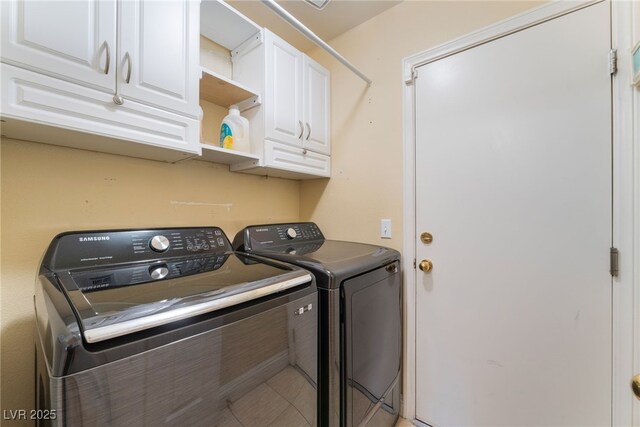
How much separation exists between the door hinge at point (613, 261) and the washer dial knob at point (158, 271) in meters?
1.77

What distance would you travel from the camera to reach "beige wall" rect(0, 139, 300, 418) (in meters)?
0.94

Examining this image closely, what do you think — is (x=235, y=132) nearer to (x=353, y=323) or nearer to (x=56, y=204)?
(x=56, y=204)

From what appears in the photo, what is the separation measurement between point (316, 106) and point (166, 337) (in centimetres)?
169

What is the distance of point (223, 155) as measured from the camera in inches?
54.7

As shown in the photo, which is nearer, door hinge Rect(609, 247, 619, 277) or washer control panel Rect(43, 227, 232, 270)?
washer control panel Rect(43, 227, 232, 270)

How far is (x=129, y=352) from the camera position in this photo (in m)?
0.53

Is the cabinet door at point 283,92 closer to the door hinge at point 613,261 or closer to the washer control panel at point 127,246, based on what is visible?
the washer control panel at point 127,246

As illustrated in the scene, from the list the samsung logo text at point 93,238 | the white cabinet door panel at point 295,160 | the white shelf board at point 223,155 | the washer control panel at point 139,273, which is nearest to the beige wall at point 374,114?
the white cabinet door panel at point 295,160

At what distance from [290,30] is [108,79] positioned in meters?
1.44

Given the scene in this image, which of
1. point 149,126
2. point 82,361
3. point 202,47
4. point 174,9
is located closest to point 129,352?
point 82,361

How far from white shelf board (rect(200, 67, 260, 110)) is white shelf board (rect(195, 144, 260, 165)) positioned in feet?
1.09

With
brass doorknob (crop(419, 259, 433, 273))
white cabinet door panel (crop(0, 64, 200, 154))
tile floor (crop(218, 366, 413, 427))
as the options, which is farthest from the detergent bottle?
brass doorknob (crop(419, 259, 433, 273))

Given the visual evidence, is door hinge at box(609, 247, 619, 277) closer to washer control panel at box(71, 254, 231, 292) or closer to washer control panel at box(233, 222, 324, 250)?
washer control panel at box(233, 222, 324, 250)

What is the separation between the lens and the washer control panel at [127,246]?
0.91m
